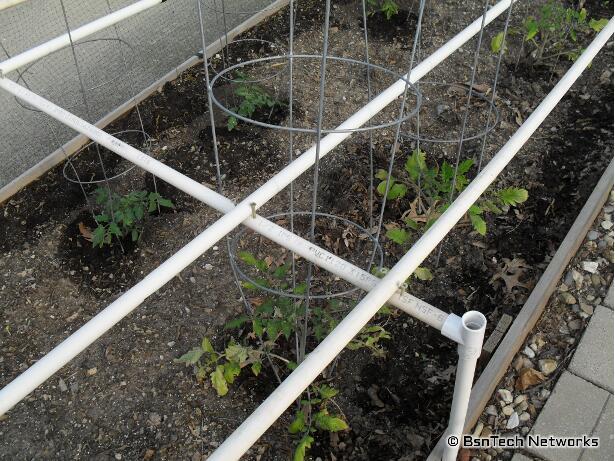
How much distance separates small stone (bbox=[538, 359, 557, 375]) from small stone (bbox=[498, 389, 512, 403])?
0.65ft

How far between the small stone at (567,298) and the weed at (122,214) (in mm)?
1985

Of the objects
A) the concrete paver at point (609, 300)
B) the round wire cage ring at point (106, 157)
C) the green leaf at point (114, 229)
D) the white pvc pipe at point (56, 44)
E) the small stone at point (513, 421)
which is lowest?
the small stone at point (513, 421)

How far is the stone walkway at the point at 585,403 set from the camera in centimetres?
209

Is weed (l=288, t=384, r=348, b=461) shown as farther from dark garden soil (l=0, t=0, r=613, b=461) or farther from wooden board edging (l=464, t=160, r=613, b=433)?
wooden board edging (l=464, t=160, r=613, b=433)

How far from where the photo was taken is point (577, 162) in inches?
→ 134

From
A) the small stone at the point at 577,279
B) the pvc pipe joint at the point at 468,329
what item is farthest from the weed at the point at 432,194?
the pvc pipe joint at the point at 468,329

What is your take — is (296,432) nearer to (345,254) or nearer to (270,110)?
(345,254)

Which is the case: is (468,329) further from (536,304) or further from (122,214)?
(122,214)

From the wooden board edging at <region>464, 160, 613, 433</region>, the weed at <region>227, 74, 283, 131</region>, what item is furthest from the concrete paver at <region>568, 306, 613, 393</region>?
the weed at <region>227, 74, 283, 131</region>

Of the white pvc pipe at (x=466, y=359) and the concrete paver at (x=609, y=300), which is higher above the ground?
the white pvc pipe at (x=466, y=359)

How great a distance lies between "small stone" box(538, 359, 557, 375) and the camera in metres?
2.36

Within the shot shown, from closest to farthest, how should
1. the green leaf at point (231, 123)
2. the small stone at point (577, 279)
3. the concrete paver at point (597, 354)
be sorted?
the concrete paver at point (597, 354), the small stone at point (577, 279), the green leaf at point (231, 123)

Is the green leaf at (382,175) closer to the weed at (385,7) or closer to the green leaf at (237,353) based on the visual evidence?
the green leaf at (237,353)

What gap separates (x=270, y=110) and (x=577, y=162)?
76.0 inches
